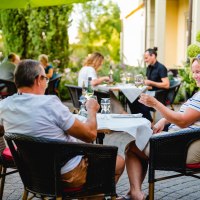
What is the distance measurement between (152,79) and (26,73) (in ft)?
19.0

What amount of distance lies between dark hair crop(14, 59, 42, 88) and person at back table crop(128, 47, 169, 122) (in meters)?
5.41

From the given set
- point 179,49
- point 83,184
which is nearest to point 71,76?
point 179,49

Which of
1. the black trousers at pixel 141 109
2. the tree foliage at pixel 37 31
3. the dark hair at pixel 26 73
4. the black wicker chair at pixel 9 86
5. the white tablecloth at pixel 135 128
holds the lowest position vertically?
the black trousers at pixel 141 109

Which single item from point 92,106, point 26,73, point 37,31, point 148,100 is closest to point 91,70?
point 148,100

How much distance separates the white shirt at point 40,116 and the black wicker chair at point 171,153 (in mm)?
749

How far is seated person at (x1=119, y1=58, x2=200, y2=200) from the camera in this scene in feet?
12.5

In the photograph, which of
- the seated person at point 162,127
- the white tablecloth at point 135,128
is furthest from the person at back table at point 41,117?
the seated person at point 162,127

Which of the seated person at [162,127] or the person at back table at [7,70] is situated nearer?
the seated person at [162,127]

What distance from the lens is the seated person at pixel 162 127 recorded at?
3799 millimetres

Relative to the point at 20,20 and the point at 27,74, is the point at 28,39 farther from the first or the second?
the point at 27,74

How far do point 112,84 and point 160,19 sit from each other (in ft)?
20.7

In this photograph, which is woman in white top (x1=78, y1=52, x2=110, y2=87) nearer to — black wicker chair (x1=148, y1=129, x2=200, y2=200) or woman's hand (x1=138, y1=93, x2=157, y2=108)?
woman's hand (x1=138, y1=93, x2=157, y2=108)

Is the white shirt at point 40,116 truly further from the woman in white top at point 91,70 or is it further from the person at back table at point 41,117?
the woman in white top at point 91,70

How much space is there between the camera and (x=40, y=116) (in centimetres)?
319
